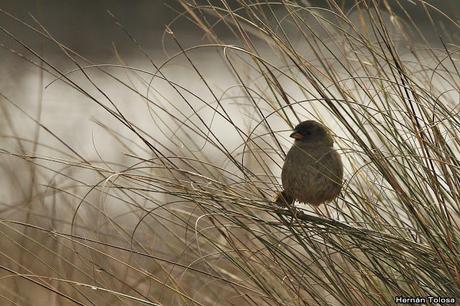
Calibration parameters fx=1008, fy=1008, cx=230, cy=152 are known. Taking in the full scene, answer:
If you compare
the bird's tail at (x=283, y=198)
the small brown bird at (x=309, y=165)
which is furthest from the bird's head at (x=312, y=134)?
the bird's tail at (x=283, y=198)

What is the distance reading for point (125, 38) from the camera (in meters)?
11.7

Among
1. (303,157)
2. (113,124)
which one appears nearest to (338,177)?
(303,157)

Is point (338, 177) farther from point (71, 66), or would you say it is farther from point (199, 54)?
point (199, 54)

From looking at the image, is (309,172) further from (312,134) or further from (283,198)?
(283,198)

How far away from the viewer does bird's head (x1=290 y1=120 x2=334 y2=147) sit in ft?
11.8

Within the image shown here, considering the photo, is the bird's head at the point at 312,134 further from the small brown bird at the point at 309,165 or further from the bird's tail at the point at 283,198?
the bird's tail at the point at 283,198

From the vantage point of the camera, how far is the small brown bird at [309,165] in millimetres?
3570

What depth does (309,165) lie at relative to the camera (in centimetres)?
366

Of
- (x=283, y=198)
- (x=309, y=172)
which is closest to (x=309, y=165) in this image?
(x=309, y=172)

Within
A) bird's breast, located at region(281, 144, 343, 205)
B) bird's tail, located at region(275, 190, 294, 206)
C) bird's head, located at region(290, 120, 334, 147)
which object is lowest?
bird's tail, located at region(275, 190, 294, 206)

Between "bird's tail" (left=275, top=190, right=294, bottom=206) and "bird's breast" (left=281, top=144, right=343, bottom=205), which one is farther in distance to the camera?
"bird's breast" (left=281, top=144, right=343, bottom=205)

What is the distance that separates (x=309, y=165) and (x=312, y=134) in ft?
0.37

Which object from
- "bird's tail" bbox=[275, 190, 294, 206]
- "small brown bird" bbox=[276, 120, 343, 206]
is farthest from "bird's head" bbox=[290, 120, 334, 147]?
"bird's tail" bbox=[275, 190, 294, 206]

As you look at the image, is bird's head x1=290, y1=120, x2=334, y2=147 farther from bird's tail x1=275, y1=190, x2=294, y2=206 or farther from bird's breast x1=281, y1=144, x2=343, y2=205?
bird's tail x1=275, y1=190, x2=294, y2=206
